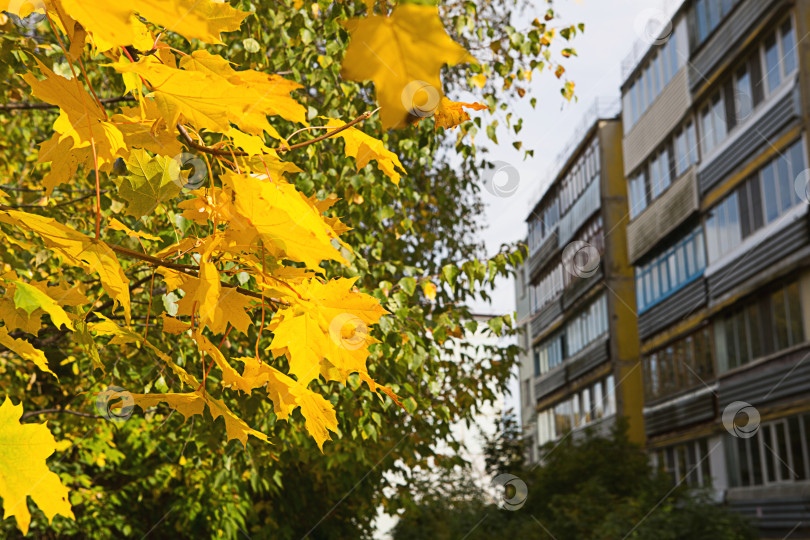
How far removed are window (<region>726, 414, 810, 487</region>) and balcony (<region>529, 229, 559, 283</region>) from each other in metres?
16.0

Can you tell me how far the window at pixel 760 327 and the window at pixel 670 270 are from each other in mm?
1751

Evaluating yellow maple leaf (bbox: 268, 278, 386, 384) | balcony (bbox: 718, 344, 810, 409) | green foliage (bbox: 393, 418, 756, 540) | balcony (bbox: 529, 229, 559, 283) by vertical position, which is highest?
balcony (bbox: 529, 229, 559, 283)

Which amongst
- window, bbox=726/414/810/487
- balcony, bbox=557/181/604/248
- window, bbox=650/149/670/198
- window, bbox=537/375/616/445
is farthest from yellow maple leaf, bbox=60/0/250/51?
balcony, bbox=557/181/604/248

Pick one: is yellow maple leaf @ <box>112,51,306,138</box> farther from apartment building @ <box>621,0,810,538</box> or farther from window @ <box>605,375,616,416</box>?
window @ <box>605,375,616,416</box>

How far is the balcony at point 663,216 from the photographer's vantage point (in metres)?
19.2

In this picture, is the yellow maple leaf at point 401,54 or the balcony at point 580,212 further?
the balcony at point 580,212

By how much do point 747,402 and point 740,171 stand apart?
451 cm

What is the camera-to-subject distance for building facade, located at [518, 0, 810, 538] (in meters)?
14.8

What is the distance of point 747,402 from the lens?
53.3 ft

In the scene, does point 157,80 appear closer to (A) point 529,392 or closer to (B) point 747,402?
(B) point 747,402

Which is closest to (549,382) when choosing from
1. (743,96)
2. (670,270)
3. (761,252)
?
(670,270)

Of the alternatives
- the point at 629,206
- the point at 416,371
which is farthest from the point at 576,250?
the point at 416,371

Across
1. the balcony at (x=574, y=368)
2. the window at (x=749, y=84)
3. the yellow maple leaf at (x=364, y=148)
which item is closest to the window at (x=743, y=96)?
the window at (x=749, y=84)

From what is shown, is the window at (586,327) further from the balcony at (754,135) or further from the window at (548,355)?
the balcony at (754,135)
